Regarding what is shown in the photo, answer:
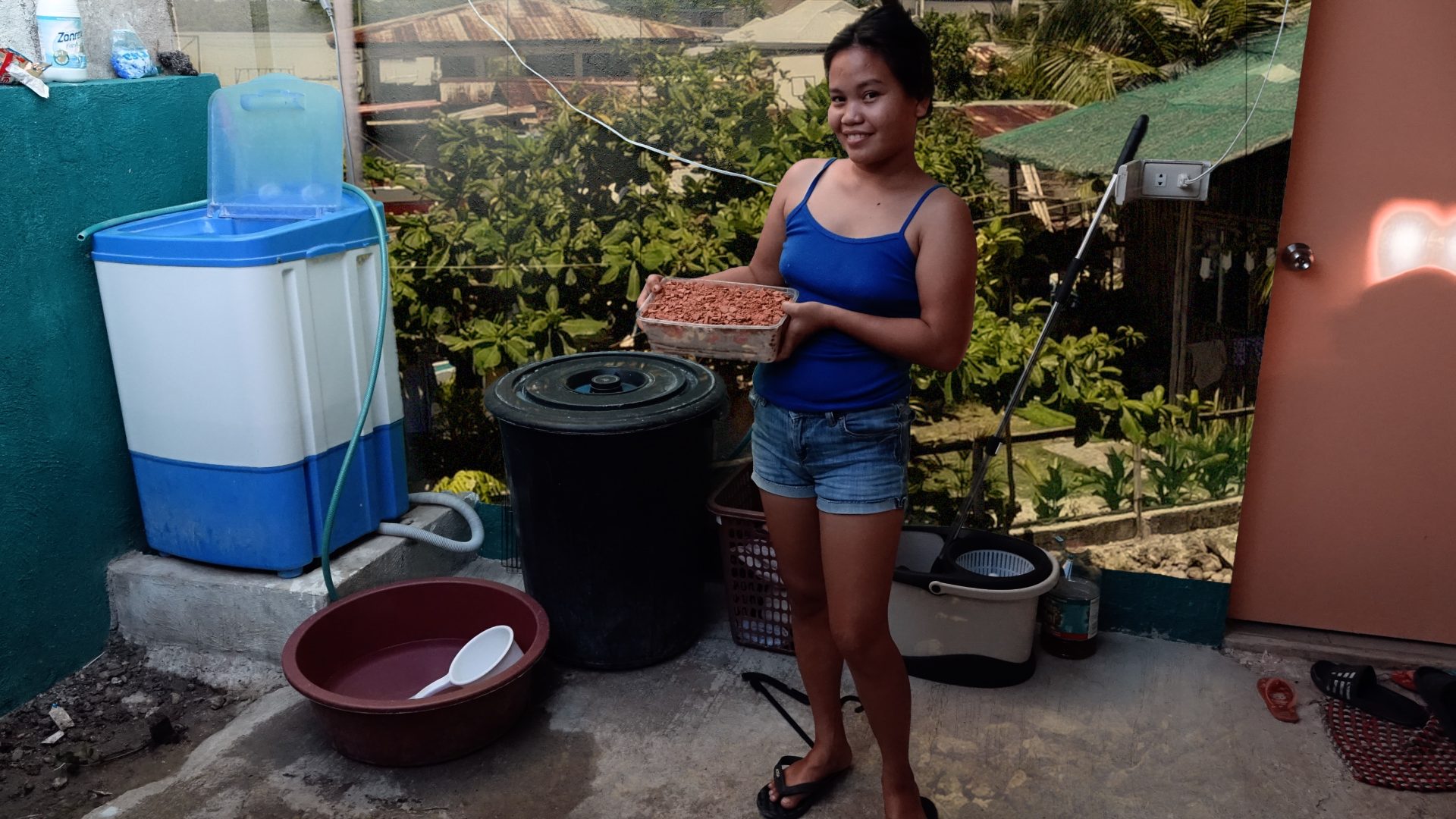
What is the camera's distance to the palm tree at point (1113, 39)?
2.85m

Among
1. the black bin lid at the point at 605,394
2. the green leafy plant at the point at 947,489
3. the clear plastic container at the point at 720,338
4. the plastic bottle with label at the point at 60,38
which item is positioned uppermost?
the plastic bottle with label at the point at 60,38

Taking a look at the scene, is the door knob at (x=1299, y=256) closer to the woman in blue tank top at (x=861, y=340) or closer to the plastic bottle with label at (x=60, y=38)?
the woman in blue tank top at (x=861, y=340)

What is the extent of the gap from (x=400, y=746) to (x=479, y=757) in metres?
0.21

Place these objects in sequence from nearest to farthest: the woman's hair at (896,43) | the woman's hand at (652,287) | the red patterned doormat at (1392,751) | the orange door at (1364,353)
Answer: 1. the woman's hair at (896,43)
2. the woman's hand at (652,287)
3. the red patterned doormat at (1392,751)
4. the orange door at (1364,353)

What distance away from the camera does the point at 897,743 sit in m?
2.39

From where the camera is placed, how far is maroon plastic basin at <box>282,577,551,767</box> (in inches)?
107

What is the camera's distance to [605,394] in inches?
123

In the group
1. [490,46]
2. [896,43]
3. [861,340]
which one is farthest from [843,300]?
[490,46]

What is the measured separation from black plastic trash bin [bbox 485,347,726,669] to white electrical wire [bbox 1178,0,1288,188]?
1451mm

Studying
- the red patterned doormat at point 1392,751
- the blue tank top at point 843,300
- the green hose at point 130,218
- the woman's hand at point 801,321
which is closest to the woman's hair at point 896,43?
the blue tank top at point 843,300

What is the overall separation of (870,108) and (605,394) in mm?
1379

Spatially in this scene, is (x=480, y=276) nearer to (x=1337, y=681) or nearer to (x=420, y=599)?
(x=420, y=599)

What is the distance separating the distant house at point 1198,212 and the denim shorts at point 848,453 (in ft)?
4.08

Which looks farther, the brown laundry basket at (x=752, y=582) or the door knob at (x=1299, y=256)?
the brown laundry basket at (x=752, y=582)
